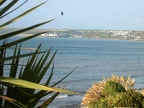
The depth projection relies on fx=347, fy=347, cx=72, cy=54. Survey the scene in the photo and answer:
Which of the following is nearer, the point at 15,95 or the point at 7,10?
the point at 7,10

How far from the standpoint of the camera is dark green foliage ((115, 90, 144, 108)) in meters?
9.34

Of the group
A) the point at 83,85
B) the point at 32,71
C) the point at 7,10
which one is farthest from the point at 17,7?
the point at 83,85

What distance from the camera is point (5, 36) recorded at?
2.29 meters

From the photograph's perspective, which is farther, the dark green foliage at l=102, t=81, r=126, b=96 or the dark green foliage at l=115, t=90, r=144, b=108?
the dark green foliage at l=102, t=81, r=126, b=96

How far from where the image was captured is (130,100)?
372 inches

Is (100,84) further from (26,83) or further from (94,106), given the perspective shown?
(26,83)

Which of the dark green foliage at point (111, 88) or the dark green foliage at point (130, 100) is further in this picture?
the dark green foliage at point (111, 88)

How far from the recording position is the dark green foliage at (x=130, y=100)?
368 inches

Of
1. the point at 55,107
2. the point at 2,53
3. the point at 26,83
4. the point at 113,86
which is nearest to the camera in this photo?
the point at 26,83

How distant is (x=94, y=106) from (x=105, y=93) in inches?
107

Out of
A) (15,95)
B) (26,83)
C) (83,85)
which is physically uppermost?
(26,83)

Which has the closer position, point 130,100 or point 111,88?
point 130,100

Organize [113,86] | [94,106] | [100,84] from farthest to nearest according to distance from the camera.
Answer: [100,84]
[113,86]
[94,106]

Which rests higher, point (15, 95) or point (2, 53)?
point (2, 53)
